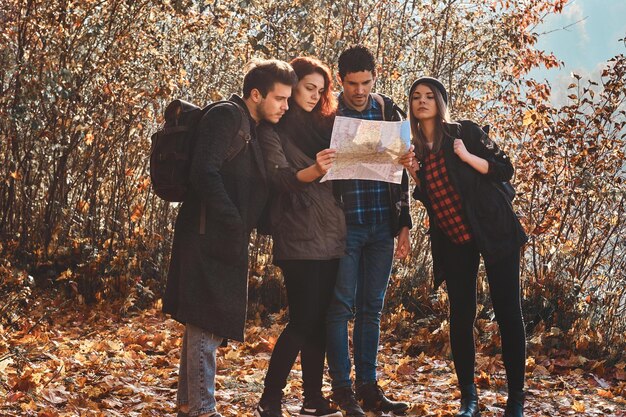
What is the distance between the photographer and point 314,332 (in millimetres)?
4367

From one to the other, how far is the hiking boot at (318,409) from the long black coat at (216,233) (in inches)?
29.6

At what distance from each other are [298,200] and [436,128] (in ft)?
3.14

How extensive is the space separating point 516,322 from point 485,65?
5.29 m

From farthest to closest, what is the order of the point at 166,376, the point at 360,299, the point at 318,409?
1. the point at 166,376
2. the point at 360,299
3. the point at 318,409

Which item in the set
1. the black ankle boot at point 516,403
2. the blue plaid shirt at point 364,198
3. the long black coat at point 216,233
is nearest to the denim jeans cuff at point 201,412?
the long black coat at point 216,233

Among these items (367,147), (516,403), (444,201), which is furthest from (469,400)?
(367,147)

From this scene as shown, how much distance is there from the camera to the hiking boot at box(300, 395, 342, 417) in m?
4.41

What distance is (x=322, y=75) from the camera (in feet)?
14.0

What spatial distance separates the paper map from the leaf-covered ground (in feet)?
5.10

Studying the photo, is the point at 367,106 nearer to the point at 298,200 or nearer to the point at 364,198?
the point at 364,198

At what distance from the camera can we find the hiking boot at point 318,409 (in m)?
4.41

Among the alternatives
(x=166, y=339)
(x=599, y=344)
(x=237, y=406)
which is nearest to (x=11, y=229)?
(x=166, y=339)

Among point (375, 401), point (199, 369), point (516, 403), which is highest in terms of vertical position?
point (199, 369)

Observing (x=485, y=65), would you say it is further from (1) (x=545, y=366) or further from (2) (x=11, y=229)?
(2) (x=11, y=229)
